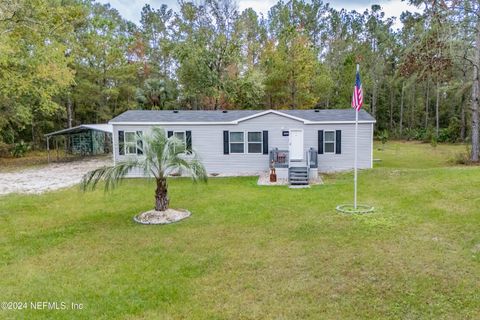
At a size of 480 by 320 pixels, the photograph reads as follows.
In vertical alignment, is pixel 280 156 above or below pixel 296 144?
below

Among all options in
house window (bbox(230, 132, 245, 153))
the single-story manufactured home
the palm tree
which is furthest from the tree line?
house window (bbox(230, 132, 245, 153))

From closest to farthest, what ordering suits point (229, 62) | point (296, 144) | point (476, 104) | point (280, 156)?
point (280, 156), point (296, 144), point (476, 104), point (229, 62)

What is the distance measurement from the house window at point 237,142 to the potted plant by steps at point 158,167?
6727 mm

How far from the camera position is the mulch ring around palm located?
335 inches

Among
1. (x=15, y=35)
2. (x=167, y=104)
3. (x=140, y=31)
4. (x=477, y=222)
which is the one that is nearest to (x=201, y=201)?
(x=477, y=222)

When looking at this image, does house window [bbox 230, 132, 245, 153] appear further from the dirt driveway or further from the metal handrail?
the dirt driveway

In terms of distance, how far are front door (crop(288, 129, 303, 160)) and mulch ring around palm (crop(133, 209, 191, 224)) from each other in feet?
24.5

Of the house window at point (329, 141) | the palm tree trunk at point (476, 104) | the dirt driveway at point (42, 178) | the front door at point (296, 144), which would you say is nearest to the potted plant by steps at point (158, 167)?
the dirt driveway at point (42, 178)

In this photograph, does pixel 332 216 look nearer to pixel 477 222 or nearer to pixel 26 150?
pixel 477 222

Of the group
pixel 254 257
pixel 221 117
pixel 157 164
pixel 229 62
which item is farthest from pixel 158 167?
pixel 229 62

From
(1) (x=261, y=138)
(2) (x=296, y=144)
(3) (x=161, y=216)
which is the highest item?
(1) (x=261, y=138)

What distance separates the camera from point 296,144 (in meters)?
15.6

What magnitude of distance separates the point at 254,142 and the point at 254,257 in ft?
31.9

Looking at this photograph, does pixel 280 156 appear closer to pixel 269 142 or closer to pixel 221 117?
pixel 269 142
